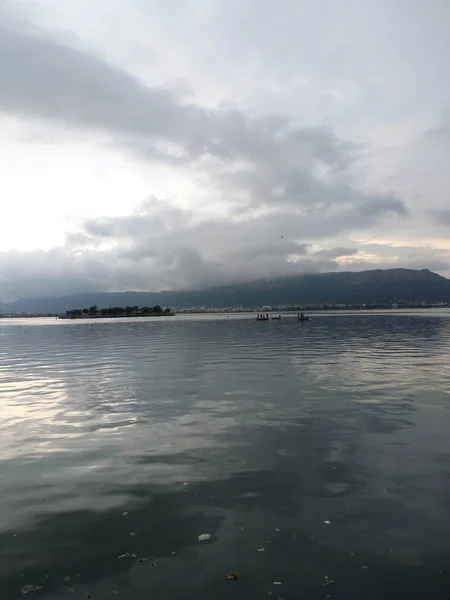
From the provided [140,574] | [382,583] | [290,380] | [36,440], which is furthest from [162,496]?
[290,380]

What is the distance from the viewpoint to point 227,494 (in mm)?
13914

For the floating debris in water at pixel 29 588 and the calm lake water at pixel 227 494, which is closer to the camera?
the floating debris in water at pixel 29 588

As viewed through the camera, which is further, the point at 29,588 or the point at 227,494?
the point at 227,494

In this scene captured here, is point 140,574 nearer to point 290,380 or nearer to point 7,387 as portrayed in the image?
point 290,380

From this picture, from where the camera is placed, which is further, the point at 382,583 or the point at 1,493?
the point at 1,493

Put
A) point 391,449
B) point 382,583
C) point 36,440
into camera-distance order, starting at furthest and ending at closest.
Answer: point 36,440 < point 391,449 < point 382,583

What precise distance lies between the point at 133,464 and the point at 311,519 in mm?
7419

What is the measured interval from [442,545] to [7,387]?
1297 inches

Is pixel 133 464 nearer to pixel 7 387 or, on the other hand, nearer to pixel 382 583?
pixel 382 583

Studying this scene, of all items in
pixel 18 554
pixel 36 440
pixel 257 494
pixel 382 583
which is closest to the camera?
pixel 382 583

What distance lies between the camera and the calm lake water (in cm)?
973

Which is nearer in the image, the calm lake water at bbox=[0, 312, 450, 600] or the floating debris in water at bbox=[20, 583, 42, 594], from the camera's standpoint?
the floating debris in water at bbox=[20, 583, 42, 594]

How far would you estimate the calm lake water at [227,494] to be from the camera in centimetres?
973

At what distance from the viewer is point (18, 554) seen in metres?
10.7
